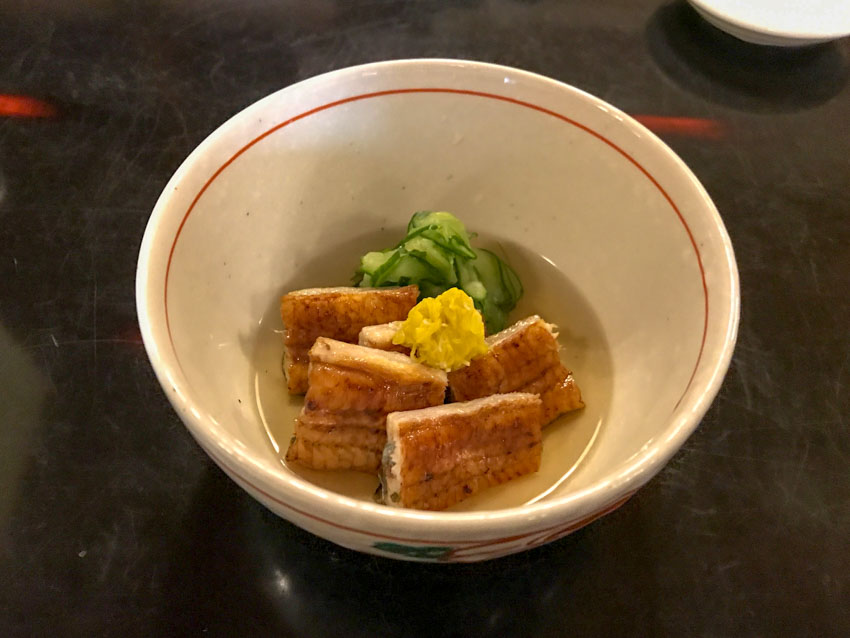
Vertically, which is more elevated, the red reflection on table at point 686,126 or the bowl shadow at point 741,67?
the bowl shadow at point 741,67

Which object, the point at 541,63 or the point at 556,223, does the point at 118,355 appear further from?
the point at 541,63

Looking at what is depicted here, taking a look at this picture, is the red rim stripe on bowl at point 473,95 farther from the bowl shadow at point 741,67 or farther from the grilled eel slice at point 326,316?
the bowl shadow at point 741,67

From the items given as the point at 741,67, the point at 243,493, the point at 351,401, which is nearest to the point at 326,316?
the point at 351,401

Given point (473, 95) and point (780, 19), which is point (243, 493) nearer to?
point (473, 95)

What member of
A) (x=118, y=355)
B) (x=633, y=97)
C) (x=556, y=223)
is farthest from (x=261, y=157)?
(x=633, y=97)

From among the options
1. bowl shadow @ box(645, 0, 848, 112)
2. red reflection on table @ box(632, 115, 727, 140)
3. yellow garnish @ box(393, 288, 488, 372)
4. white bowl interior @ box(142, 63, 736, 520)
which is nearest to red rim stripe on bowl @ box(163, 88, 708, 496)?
white bowl interior @ box(142, 63, 736, 520)

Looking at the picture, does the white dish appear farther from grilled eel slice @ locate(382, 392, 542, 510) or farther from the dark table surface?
grilled eel slice @ locate(382, 392, 542, 510)

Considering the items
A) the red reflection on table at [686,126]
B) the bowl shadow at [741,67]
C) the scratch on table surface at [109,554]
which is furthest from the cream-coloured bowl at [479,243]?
the bowl shadow at [741,67]
